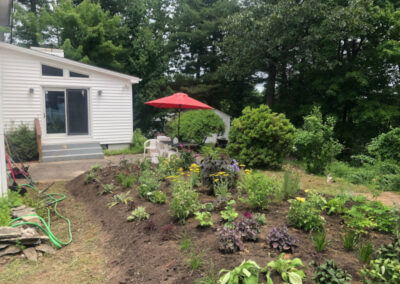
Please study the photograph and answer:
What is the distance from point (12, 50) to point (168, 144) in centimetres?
642

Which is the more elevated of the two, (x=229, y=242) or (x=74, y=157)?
(x=229, y=242)

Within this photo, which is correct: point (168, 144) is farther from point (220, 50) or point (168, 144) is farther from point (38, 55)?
point (220, 50)

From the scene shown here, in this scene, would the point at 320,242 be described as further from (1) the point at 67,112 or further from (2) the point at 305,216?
(1) the point at 67,112

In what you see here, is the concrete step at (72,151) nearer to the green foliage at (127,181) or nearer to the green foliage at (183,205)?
the green foliage at (127,181)

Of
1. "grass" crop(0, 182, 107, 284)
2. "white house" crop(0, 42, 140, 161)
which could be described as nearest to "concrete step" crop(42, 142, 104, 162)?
"white house" crop(0, 42, 140, 161)

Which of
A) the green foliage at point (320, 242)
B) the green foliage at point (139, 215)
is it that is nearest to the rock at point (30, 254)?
the green foliage at point (139, 215)

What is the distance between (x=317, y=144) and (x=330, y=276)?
5420 millimetres

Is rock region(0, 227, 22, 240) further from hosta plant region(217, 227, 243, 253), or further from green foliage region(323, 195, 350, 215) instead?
green foliage region(323, 195, 350, 215)

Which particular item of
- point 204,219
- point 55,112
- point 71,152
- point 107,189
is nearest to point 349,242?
point 204,219

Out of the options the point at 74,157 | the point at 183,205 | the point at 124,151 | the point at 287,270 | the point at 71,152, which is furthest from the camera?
the point at 124,151

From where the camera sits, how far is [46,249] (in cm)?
352

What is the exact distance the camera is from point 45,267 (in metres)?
3.17

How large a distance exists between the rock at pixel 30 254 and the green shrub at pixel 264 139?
5.36 meters

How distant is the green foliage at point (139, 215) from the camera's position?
12.5 feet
